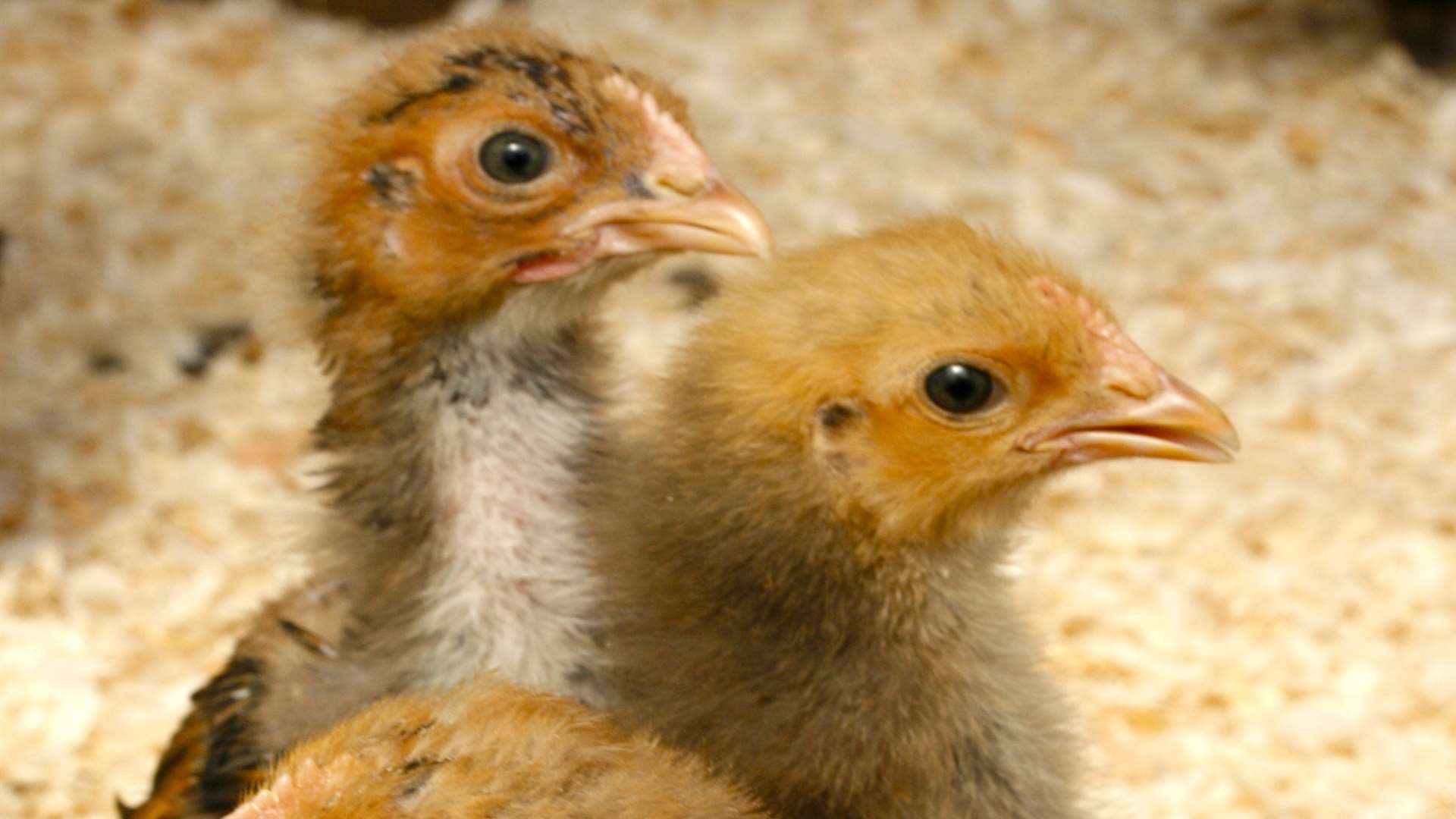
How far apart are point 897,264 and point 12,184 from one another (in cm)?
274

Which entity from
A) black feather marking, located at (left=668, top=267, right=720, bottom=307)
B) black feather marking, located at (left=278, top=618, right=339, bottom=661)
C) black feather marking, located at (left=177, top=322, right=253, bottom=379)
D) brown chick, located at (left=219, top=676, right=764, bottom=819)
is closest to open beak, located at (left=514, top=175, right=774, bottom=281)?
black feather marking, located at (left=278, top=618, right=339, bottom=661)

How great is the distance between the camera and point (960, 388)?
5.79 feet

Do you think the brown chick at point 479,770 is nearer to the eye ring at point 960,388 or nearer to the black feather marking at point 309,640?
the eye ring at point 960,388

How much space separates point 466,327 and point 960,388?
601 mm

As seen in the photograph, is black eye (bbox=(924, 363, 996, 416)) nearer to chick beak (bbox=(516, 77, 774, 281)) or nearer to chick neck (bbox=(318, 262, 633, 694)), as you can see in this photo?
chick beak (bbox=(516, 77, 774, 281))

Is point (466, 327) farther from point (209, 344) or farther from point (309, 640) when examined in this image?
point (209, 344)

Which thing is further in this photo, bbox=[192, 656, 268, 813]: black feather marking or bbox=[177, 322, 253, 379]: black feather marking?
bbox=[177, 322, 253, 379]: black feather marking

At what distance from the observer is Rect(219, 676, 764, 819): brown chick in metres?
1.29

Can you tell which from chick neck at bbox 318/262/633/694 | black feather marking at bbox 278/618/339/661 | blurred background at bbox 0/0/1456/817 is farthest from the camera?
blurred background at bbox 0/0/1456/817

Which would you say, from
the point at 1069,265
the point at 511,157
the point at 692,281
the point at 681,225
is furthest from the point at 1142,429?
the point at 692,281

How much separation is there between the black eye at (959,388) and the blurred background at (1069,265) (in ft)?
1.92

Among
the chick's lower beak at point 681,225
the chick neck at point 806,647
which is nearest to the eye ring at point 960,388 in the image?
the chick neck at point 806,647

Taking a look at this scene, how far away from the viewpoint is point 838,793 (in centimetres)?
175

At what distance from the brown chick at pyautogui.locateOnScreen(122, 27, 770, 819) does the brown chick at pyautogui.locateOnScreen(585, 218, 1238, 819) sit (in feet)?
0.72
